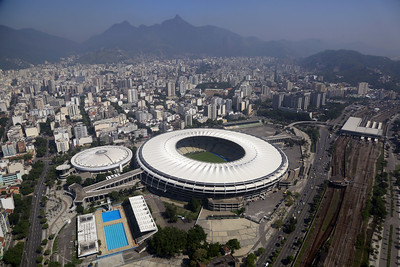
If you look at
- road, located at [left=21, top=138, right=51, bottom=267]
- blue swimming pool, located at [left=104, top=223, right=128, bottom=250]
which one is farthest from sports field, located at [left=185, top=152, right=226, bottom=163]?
road, located at [left=21, top=138, right=51, bottom=267]

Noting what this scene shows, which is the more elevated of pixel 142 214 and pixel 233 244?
pixel 142 214

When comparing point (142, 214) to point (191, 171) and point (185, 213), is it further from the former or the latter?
point (191, 171)

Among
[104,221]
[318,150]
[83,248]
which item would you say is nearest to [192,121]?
[318,150]

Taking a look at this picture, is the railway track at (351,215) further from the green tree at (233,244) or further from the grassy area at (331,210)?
the green tree at (233,244)

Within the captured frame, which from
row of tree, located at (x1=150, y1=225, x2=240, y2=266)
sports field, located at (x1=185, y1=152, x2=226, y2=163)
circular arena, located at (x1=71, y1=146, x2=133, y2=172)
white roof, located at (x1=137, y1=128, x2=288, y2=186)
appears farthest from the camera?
sports field, located at (x1=185, y1=152, x2=226, y2=163)

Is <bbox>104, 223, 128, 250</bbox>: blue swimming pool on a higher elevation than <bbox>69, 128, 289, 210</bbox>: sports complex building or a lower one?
lower

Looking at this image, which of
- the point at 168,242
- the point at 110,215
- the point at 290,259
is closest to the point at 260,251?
the point at 290,259

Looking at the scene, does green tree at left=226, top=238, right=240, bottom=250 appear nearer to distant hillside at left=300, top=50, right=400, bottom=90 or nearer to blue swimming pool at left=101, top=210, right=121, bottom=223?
blue swimming pool at left=101, top=210, right=121, bottom=223

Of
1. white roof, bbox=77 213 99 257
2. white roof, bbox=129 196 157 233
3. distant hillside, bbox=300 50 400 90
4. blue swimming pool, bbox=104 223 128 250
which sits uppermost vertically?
distant hillside, bbox=300 50 400 90
